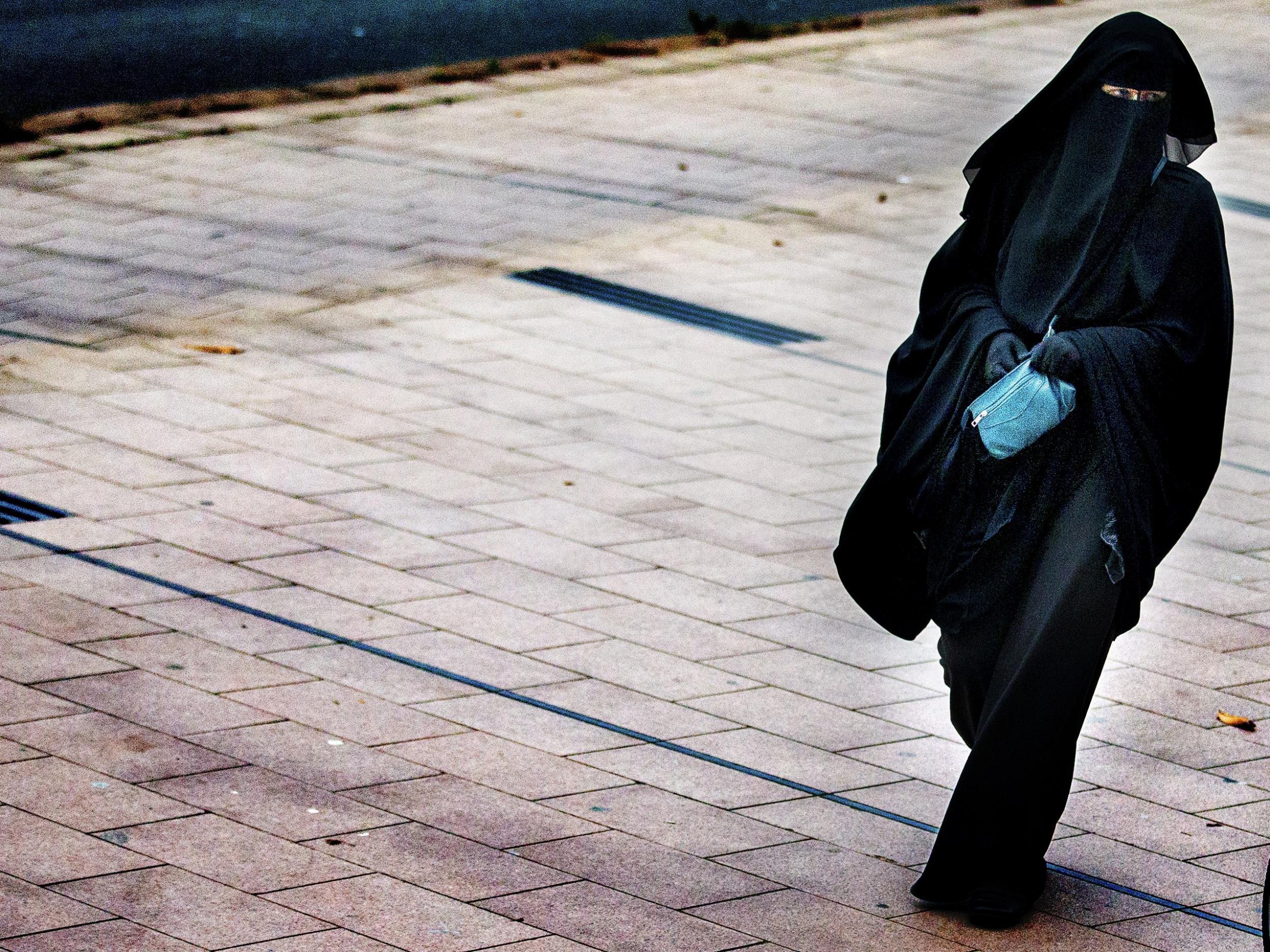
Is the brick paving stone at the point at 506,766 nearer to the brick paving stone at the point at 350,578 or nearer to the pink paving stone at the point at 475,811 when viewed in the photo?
the pink paving stone at the point at 475,811

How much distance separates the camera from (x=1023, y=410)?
3.99 m

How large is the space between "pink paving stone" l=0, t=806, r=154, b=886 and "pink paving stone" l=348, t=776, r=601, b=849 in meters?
0.62

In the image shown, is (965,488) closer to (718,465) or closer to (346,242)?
(718,465)

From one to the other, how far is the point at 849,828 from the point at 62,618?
2.34 metres

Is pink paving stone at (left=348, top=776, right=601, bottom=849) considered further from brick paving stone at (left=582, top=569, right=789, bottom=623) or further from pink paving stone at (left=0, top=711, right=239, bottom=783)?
brick paving stone at (left=582, top=569, right=789, bottom=623)

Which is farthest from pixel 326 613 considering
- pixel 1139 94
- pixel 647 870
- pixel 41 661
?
pixel 1139 94

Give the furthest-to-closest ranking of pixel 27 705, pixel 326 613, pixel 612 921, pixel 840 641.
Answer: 1. pixel 840 641
2. pixel 326 613
3. pixel 27 705
4. pixel 612 921

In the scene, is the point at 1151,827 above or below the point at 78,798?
below

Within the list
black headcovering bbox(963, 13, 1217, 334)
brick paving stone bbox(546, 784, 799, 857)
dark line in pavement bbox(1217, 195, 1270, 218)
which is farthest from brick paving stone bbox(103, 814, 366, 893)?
dark line in pavement bbox(1217, 195, 1270, 218)

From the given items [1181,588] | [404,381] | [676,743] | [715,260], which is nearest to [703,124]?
[715,260]

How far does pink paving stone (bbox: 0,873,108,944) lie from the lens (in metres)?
3.82

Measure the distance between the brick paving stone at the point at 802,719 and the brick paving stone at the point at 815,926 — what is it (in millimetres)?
842

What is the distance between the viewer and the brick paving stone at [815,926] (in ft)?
13.3

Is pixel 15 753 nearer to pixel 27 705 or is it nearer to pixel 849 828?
pixel 27 705
